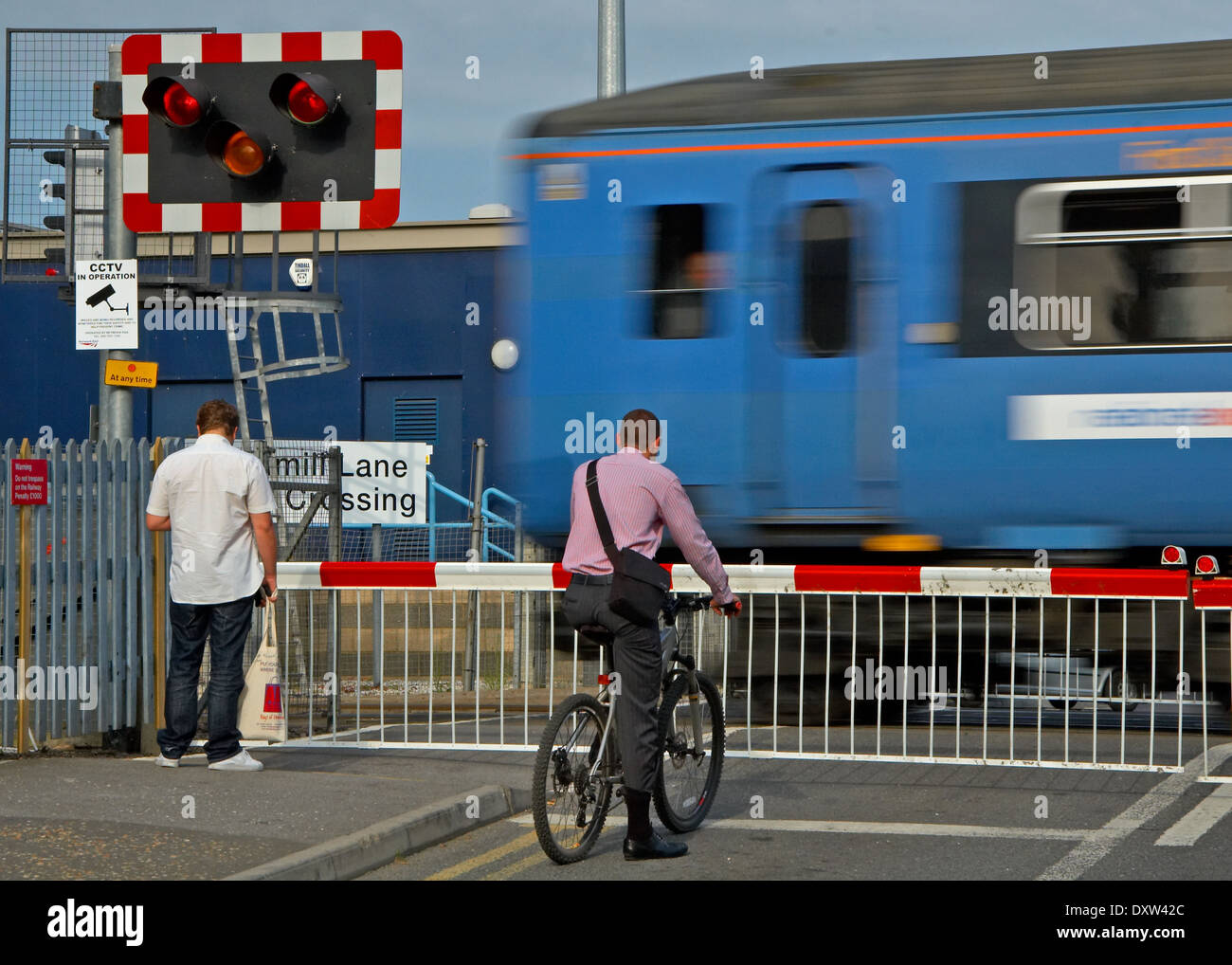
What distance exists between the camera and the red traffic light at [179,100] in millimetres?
8172

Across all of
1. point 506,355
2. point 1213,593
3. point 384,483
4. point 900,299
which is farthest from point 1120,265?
point 384,483

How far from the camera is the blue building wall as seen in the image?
22.5 meters

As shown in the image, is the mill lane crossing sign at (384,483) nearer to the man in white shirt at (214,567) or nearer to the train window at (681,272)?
the train window at (681,272)

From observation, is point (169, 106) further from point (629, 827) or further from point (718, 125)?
point (629, 827)

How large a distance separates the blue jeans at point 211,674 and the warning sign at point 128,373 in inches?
52.6

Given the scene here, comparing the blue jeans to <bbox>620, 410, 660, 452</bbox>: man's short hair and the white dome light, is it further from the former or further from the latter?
the white dome light

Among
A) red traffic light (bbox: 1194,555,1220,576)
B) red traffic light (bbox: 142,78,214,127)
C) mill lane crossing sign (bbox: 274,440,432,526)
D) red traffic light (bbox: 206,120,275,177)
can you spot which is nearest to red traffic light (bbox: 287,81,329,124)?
red traffic light (bbox: 206,120,275,177)

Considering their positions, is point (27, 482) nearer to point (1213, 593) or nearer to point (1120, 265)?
point (1213, 593)

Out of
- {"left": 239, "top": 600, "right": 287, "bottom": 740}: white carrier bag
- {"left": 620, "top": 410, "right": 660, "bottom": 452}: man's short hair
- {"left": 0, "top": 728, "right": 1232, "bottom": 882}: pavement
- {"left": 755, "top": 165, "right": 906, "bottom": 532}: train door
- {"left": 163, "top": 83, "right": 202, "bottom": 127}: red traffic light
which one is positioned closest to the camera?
{"left": 0, "top": 728, "right": 1232, "bottom": 882}: pavement

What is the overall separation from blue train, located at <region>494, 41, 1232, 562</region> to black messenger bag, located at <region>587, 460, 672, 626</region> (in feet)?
12.2

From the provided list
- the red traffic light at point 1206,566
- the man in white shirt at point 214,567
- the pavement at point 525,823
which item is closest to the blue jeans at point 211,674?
the man in white shirt at point 214,567

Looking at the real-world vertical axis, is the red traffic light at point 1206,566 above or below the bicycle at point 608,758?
above

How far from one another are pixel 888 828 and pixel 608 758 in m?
1.34
